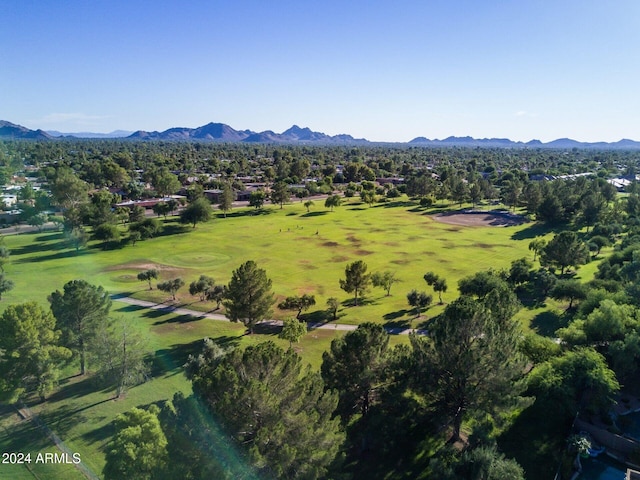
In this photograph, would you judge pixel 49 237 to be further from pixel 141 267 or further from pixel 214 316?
pixel 214 316

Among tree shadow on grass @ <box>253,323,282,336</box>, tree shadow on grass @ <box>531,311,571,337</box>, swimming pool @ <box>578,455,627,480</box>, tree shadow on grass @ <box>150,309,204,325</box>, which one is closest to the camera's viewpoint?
swimming pool @ <box>578,455,627,480</box>

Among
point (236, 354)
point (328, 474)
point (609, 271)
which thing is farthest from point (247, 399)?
point (609, 271)

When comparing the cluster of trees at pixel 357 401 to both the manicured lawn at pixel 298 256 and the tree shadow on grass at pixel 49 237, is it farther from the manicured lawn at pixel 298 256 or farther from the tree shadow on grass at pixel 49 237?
the tree shadow on grass at pixel 49 237

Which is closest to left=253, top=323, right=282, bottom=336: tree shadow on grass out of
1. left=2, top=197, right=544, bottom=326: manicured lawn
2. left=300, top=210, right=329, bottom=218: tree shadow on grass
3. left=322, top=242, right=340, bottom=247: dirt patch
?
left=2, top=197, right=544, bottom=326: manicured lawn

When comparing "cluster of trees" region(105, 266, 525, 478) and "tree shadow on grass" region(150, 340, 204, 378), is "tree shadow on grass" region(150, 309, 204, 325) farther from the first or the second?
"cluster of trees" region(105, 266, 525, 478)

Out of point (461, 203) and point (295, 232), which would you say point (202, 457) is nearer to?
point (295, 232)

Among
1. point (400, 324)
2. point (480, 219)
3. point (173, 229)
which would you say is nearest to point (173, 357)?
point (400, 324)
